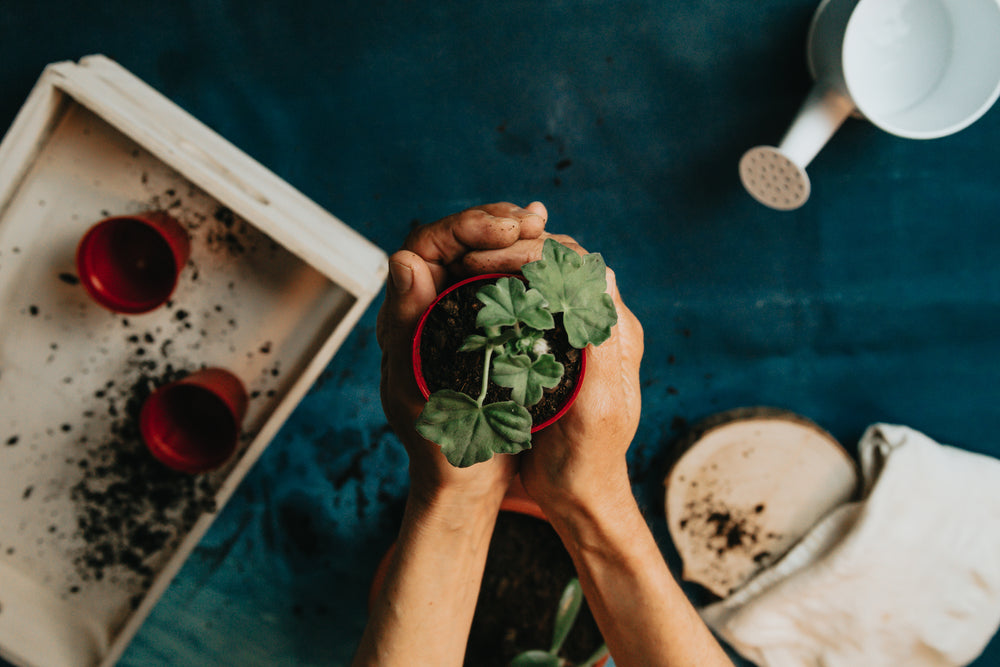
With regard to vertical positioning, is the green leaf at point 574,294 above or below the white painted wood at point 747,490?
below

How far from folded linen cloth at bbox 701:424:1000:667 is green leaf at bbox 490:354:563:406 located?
91 cm

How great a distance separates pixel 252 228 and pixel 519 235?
0.58 meters

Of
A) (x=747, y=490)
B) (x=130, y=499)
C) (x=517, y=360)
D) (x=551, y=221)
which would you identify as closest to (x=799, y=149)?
(x=551, y=221)

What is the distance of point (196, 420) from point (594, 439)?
2.59 feet

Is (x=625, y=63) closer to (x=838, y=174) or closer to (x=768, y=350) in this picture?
(x=838, y=174)

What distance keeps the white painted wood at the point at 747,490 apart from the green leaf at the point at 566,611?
338mm

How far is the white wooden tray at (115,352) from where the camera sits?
3.27ft

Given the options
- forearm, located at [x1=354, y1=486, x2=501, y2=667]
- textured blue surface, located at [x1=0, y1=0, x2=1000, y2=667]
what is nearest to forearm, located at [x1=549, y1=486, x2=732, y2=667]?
forearm, located at [x1=354, y1=486, x2=501, y2=667]

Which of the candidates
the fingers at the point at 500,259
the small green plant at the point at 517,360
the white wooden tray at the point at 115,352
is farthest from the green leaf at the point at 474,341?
the white wooden tray at the point at 115,352

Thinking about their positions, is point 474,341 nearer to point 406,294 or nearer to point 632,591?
point 406,294

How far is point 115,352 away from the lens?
1.07m

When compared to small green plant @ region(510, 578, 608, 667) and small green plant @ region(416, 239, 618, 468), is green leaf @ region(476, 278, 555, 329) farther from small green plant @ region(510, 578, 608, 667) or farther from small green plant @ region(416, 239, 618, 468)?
small green plant @ region(510, 578, 608, 667)

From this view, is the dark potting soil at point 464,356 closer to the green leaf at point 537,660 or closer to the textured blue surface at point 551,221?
the green leaf at point 537,660

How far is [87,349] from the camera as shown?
3.48 ft
